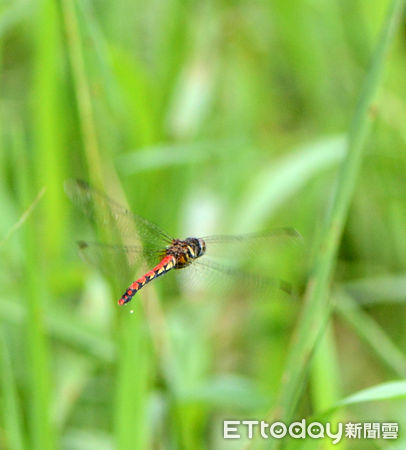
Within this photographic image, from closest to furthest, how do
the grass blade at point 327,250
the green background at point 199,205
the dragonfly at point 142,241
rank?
the grass blade at point 327,250
the dragonfly at point 142,241
the green background at point 199,205

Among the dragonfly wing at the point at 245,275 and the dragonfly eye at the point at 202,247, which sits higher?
the dragonfly eye at the point at 202,247

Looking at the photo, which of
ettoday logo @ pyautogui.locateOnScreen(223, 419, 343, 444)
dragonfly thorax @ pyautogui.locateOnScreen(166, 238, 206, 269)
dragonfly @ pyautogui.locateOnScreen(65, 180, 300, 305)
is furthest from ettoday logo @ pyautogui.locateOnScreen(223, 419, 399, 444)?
dragonfly thorax @ pyautogui.locateOnScreen(166, 238, 206, 269)

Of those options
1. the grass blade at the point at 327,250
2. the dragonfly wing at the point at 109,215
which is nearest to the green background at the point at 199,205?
the grass blade at the point at 327,250

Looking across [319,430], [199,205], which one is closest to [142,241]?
[319,430]

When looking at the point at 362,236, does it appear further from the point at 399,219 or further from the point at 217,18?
the point at 217,18

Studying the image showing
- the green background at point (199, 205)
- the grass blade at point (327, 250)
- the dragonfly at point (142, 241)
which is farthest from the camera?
the green background at point (199, 205)

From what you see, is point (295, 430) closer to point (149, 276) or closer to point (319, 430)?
point (319, 430)

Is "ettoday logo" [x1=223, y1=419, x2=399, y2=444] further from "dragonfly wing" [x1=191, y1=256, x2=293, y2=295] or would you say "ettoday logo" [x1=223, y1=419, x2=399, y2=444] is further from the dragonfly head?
the dragonfly head

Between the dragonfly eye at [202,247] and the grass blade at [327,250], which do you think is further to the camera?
the dragonfly eye at [202,247]

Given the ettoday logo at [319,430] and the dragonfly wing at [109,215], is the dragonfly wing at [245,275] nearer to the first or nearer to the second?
the dragonfly wing at [109,215]
